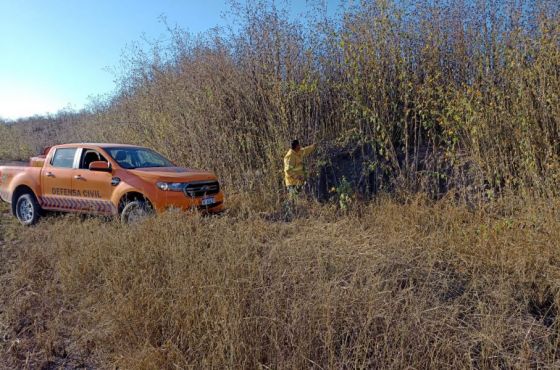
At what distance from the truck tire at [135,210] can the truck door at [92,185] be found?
512mm

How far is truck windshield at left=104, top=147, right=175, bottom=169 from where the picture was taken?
6659mm

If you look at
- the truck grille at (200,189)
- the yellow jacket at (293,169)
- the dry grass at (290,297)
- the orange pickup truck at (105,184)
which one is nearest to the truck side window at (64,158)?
the orange pickup truck at (105,184)

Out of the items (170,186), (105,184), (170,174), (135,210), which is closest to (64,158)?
(105,184)

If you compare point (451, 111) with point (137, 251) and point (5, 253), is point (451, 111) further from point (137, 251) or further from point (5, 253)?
point (5, 253)

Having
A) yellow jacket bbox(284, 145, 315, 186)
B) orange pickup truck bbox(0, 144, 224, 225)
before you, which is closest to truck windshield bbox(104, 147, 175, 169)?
orange pickup truck bbox(0, 144, 224, 225)

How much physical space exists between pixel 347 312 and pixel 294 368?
69 centimetres

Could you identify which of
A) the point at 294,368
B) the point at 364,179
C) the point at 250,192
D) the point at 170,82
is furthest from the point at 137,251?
the point at 170,82

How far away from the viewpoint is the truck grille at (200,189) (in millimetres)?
6137

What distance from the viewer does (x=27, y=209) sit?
7426mm

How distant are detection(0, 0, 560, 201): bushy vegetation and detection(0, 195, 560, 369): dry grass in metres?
1.46

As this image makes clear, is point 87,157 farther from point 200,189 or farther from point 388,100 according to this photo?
point 388,100

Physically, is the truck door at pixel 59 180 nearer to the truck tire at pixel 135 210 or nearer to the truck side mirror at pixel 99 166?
the truck side mirror at pixel 99 166

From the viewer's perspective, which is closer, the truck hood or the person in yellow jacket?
the truck hood

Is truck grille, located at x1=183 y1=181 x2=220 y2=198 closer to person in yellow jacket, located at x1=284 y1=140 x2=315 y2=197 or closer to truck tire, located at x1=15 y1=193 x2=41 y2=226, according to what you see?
person in yellow jacket, located at x1=284 y1=140 x2=315 y2=197
